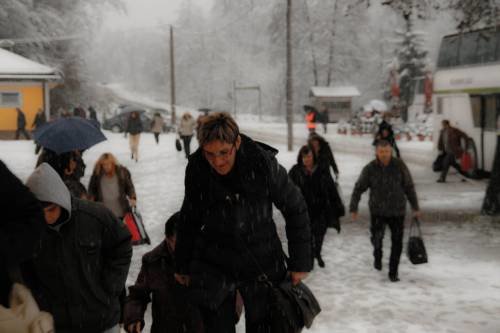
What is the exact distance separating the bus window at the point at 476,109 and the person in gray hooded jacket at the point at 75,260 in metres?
17.1

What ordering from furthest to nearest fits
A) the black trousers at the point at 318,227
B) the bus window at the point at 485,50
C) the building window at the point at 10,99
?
the building window at the point at 10,99, the bus window at the point at 485,50, the black trousers at the point at 318,227

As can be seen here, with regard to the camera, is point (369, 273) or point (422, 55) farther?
point (422, 55)

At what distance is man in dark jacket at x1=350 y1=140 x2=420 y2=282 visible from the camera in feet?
27.1

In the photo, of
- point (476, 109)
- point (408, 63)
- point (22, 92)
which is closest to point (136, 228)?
point (476, 109)

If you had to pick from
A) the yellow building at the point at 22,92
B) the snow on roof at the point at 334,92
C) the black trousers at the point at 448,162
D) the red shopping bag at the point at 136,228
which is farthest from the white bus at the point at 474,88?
the snow on roof at the point at 334,92

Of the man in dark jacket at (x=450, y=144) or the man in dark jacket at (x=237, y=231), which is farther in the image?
the man in dark jacket at (x=450, y=144)

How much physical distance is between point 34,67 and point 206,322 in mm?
32788

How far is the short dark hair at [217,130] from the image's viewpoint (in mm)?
3553

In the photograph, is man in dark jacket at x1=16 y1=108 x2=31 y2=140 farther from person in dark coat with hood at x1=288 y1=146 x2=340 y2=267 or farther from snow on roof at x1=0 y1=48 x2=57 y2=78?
person in dark coat with hood at x1=288 y1=146 x2=340 y2=267

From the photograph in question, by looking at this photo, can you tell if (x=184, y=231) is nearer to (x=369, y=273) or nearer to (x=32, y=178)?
(x=32, y=178)

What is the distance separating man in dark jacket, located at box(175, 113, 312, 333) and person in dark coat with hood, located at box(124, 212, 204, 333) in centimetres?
16

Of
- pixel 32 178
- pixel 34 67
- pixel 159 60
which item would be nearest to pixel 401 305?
pixel 32 178

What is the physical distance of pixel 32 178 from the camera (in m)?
3.22

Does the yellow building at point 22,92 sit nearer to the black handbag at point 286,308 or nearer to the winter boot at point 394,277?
the winter boot at point 394,277
